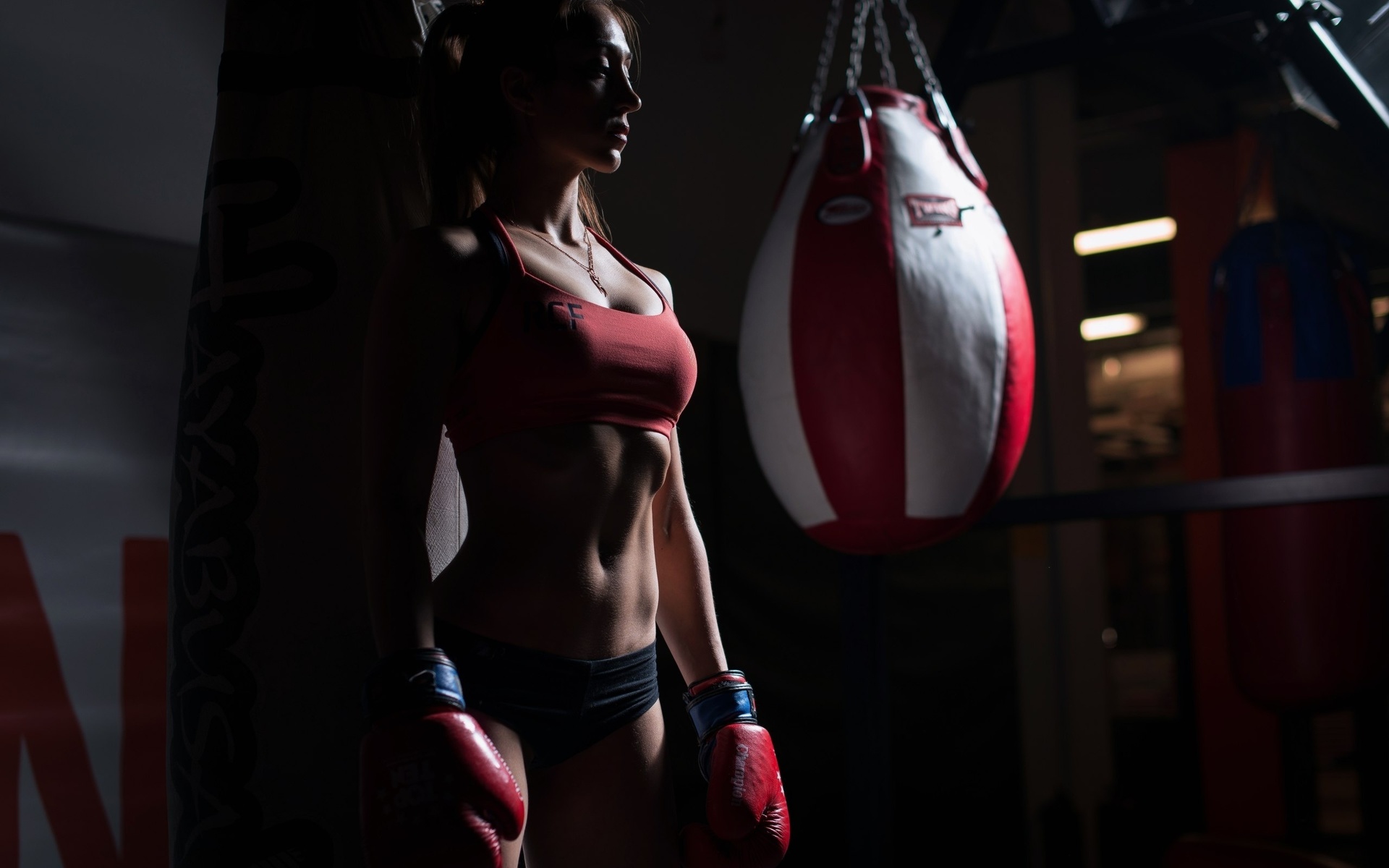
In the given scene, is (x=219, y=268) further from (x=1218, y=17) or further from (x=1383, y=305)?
(x=1383, y=305)

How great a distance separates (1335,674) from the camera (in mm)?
3033

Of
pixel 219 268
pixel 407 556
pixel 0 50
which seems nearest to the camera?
pixel 407 556

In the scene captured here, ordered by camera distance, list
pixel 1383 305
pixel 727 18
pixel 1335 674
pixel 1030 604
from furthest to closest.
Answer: pixel 1383 305 < pixel 1030 604 < pixel 727 18 < pixel 1335 674

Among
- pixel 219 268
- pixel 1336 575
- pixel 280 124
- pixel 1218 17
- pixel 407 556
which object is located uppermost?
pixel 1218 17

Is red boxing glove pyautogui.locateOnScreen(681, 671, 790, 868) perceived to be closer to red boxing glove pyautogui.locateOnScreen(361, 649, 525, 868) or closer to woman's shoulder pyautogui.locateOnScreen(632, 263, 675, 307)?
red boxing glove pyautogui.locateOnScreen(361, 649, 525, 868)

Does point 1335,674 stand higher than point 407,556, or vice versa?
point 407,556

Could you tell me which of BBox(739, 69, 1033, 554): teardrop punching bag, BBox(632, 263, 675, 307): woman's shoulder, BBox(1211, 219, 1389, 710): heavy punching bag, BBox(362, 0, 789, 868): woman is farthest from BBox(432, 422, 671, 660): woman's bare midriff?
BBox(1211, 219, 1389, 710): heavy punching bag

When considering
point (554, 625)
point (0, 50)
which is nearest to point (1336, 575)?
point (554, 625)

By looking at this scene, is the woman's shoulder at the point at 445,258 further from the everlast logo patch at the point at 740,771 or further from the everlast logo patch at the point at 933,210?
the everlast logo patch at the point at 933,210

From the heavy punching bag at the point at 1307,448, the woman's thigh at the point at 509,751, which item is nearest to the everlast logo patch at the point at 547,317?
the woman's thigh at the point at 509,751

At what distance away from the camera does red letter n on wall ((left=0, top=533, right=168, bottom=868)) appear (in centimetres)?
153

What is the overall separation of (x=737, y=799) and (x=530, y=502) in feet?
1.14

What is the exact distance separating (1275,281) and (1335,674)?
1117mm

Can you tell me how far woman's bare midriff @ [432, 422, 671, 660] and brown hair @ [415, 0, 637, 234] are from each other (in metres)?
0.30
